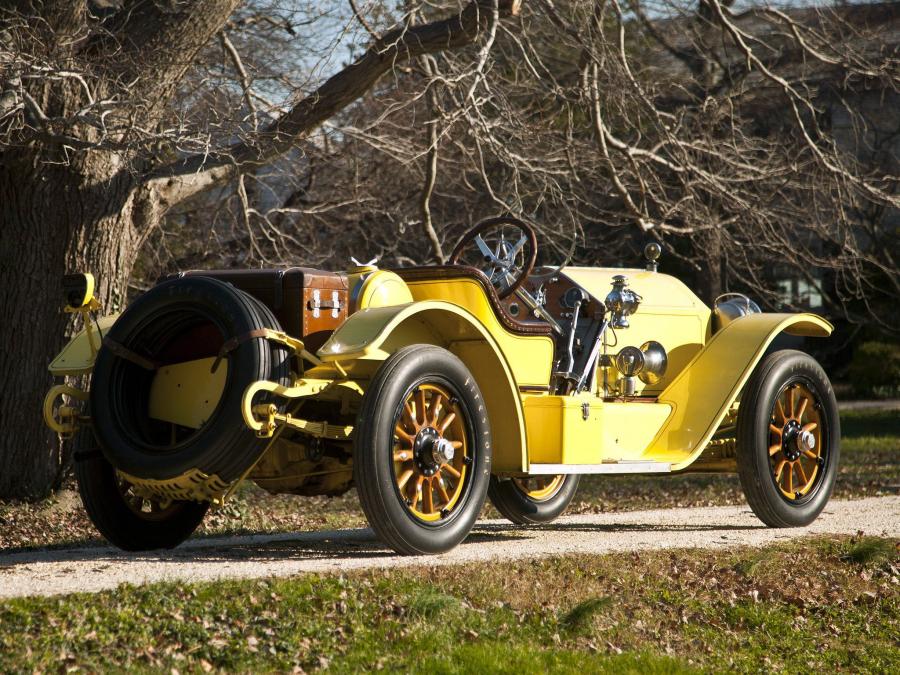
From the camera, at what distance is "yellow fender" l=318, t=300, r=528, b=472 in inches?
259

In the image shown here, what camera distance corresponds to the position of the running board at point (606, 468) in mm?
7227

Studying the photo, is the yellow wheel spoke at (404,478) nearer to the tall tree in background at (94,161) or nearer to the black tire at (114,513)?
the black tire at (114,513)

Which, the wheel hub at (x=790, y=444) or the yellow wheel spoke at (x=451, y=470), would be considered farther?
the wheel hub at (x=790, y=444)

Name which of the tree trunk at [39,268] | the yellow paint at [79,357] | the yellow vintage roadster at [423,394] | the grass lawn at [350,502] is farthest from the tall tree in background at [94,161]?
the yellow paint at [79,357]

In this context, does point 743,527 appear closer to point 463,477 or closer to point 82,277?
point 463,477

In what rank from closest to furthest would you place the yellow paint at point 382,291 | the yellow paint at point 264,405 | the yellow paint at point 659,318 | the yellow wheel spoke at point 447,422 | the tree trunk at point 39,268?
1. the yellow paint at point 264,405
2. the yellow wheel spoke at point 447,422
3. the yellow paint at point 382,291
4. the yellow paint at point 659,318
5. the tree trunk at point 39,268

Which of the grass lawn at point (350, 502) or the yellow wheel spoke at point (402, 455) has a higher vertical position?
the yellow wheel spoke at point (402, 455)

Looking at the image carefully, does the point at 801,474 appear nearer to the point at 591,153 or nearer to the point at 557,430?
the point at 557,430

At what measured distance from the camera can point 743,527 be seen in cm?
847

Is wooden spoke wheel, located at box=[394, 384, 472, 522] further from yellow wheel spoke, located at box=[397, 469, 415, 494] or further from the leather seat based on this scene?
the leather seat

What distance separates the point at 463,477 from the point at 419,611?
138 centimetres

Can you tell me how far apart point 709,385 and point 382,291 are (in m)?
2.56

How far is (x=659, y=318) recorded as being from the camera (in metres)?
8.75

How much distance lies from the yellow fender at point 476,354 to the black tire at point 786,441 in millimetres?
1832
